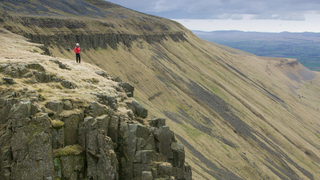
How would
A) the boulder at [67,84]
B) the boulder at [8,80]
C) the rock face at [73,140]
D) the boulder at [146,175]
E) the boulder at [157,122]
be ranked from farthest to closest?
the boulder at [157,122] → the boulder at [67,84] → the boulder at [146,175] → the boulder at [8,80] → the rock face at [73,140]

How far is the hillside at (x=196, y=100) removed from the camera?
5744cm

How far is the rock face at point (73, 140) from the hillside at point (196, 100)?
71.0ft

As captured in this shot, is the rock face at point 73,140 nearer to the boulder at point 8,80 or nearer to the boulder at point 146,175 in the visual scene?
the boulder at point 146,175

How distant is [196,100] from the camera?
259 feet

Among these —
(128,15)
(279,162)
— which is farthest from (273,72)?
(279,162)

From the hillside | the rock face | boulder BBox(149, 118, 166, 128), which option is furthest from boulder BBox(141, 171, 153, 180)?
the hillside

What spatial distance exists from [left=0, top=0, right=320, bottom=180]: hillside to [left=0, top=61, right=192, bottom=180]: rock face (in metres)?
21.6

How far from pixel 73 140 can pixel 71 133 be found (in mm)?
505

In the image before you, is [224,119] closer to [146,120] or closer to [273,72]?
[146,120]

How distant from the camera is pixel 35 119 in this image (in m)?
14.9

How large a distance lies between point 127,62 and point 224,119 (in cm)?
3515

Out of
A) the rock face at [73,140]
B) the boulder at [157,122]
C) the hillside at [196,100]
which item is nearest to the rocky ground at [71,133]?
the rock face at [73,140]

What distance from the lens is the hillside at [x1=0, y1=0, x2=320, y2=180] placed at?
2261 inches

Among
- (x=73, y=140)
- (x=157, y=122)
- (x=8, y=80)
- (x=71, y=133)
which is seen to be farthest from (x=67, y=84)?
(x=157, y=122)
